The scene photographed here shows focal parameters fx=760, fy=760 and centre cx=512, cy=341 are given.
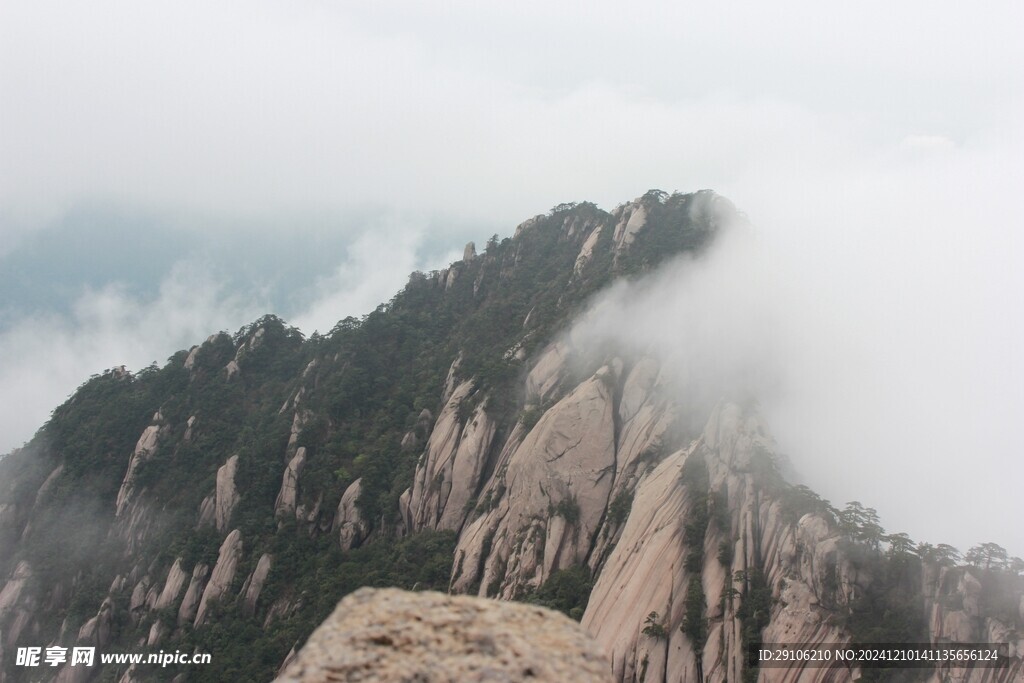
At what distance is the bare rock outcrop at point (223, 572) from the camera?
76.0 meters

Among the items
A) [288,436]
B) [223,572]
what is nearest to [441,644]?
[223,572]

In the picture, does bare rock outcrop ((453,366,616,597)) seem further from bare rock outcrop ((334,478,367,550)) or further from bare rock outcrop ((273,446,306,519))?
bare rock outcrop ((273,446,306,519))

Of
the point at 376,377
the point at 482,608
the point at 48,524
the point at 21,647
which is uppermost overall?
the point at 376,377

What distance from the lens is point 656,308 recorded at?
233 ft

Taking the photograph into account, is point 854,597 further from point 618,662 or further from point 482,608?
point 482,608

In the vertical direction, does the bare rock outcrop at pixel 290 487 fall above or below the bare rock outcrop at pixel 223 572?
above

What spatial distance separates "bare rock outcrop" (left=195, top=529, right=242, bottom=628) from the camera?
76000 mm

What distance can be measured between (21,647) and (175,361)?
4259 centimetres

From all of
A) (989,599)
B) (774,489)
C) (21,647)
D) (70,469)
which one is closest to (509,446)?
(774,489)

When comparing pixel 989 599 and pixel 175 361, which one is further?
pixel 175 361

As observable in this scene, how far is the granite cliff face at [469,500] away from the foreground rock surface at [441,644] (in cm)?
3442

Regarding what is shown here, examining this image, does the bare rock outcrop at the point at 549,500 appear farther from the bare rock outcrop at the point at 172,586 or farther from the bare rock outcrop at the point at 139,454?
the bare rock outcrop at the point at 139,454

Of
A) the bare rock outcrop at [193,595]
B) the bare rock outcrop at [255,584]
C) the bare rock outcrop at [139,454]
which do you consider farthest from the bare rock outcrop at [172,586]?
the bare rock outcrop at [139,454]

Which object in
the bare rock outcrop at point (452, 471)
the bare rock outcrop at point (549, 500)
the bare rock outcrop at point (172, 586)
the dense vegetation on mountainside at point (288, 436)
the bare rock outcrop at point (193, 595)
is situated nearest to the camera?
the bare rock outcrop at point (549, 500)
